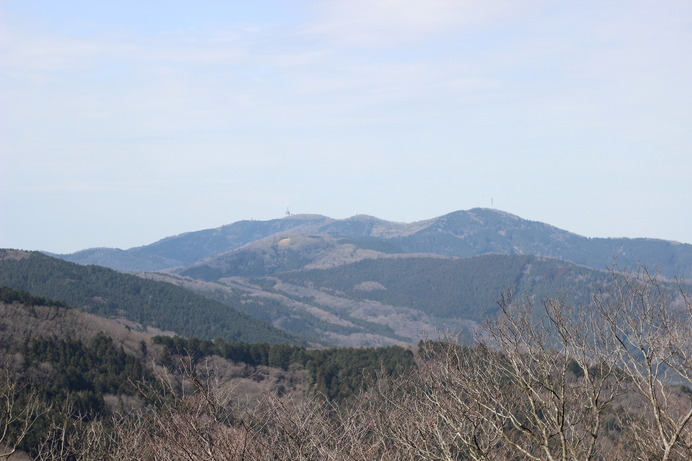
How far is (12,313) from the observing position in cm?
10369

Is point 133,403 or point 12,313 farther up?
point 12,313

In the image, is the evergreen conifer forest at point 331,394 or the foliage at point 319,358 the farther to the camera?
the foliage at point 319,358

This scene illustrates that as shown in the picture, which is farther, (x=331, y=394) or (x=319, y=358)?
(x=319, y=358)

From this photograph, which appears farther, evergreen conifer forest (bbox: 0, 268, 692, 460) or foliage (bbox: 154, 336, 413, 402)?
foliage (bbox: 154, 336, 413, 402)

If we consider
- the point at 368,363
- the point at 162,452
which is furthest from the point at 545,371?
the point at 368,363

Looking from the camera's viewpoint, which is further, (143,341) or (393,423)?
(143,341)

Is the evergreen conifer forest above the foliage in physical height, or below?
above

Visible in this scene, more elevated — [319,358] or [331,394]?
[319,358]

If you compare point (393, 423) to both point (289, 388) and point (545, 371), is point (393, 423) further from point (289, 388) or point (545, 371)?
point (289, 388)

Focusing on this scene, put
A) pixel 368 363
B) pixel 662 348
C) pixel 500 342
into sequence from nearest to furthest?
pixel 662 348 < pixel 500 342 < pixel 368 363

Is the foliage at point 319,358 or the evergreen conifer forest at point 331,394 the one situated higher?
the evergreen conifer forest at point 331,394

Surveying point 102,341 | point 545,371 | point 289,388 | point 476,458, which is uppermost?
point 545,371

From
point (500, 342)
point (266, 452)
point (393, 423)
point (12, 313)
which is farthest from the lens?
point (12, 313)

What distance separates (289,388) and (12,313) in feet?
134
